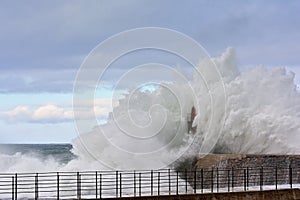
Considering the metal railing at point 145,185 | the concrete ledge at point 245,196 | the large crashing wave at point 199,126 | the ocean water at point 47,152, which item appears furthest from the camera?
the ocean water at point 47,152

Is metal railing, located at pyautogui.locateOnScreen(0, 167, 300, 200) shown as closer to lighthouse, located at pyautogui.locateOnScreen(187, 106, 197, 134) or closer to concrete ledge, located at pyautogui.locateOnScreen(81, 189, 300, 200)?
concrete ledge, located at pyautogui.locateOnScreen(81, 189, 300, 200)

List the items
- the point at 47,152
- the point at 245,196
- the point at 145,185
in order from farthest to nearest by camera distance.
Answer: the point at 47,152
the point at 145,185
the point at 245,196

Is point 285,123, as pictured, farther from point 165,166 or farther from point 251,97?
point 165,166

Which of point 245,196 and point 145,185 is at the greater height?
point 145,185

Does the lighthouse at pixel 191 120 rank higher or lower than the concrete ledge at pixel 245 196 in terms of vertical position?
higher

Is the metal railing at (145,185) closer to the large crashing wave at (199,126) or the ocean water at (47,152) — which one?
the large crashing wave at (199,126)

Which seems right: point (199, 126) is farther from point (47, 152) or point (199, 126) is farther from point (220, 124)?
point (47, 152)

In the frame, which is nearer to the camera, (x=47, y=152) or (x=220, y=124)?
(x=220, y=124)

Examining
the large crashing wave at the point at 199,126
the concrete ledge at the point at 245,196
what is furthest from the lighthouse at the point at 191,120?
the concrete ledge at the point at 245,196

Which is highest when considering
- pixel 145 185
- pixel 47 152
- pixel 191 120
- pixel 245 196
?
pixel 47 152

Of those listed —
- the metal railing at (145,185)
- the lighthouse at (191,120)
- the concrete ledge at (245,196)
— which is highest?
the lighthouse at (191,120)

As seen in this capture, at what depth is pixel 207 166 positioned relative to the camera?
32750mm

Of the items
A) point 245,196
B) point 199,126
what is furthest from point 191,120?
point 245,196

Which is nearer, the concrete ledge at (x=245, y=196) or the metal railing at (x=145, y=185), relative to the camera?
the concrete ledge at (x=245, y=196)
